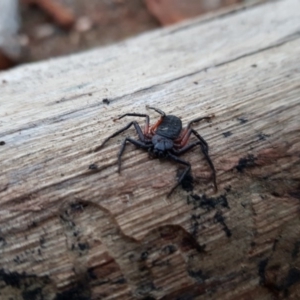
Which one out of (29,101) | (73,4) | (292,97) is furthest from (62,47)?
(292,97)

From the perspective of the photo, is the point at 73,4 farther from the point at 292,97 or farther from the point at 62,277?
the point at 62,277

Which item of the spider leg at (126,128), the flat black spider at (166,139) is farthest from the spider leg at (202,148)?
the spider leg at (126,128)

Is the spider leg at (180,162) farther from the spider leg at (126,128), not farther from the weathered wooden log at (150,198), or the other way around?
the spider leg at (126,128)

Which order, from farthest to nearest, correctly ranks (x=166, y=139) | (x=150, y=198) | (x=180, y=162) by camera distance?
(x=166, y=139) < (x=180, y=162) < (x=150, y=198)

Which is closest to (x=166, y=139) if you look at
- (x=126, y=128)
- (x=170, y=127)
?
(x=170, y=127)

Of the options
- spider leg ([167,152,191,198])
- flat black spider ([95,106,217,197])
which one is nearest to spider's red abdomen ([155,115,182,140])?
flat black spider ([95,106,217,197])

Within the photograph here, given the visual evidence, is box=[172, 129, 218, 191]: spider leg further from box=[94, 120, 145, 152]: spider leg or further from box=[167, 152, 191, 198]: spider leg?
box=[94, 120, 145, 152]: spider leg

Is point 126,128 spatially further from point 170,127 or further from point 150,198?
point 150,198
